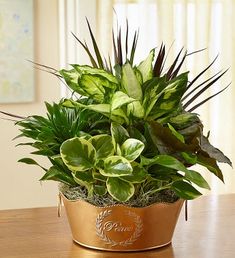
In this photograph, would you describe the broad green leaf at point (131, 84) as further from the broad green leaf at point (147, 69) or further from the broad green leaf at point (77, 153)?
the broad green leaf at point (77, 153)

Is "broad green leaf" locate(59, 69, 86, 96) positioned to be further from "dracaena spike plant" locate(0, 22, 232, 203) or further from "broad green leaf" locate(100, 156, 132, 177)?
"broad green leaf" locate(100, 156, 132, 177)

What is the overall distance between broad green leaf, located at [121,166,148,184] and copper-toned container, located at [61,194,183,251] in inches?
3.0

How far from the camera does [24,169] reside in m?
3.62

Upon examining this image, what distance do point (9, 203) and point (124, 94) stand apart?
244 centimetres

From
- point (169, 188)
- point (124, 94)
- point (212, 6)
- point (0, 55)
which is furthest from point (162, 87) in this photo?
point (212, 6)

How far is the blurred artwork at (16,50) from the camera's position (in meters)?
3.48

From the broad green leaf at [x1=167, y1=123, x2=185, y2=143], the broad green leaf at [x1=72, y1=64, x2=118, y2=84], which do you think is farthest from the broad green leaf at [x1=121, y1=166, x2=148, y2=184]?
the broad green leaf at [x1=72, y1=64, x2=118, y2=84]

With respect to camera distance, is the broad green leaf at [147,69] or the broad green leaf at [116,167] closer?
the broad green leaf at [116,167]

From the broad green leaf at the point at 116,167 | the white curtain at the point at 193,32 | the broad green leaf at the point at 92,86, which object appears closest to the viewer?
the broad green leaf at the point at 116,167

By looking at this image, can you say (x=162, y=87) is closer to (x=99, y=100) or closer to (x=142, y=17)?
(x=99, y=100)

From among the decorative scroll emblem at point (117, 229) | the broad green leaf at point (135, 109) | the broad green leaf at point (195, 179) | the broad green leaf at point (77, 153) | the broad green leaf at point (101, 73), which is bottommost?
the decorative scroll emblem at point (117, 229)

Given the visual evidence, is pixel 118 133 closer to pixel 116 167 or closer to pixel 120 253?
pixel 116 167

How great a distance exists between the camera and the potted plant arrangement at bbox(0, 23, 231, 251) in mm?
1320

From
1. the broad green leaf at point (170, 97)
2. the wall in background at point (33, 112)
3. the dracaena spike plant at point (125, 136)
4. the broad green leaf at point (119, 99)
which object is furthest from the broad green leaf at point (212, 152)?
the wall in background at point (33, 112)
